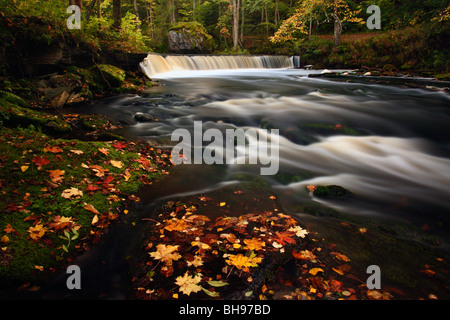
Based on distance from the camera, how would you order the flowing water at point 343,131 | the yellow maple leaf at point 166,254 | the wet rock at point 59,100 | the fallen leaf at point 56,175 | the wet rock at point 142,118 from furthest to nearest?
the wet rock at point 59,100, the wet rock at point 142,118, the flowing water at point 343,131, the fallen leaf at point 56,175, the yellow maple leaf at point 166,254

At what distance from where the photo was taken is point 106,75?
358 inches

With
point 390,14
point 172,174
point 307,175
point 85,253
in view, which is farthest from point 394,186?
point 390,14

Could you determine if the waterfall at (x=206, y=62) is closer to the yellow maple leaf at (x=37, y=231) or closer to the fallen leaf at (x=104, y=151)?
the fallen leaf at (x=104, y=151)

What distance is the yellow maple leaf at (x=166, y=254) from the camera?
2117mm

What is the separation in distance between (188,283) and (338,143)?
4808mm

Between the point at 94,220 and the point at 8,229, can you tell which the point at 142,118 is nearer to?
the point at 94,220

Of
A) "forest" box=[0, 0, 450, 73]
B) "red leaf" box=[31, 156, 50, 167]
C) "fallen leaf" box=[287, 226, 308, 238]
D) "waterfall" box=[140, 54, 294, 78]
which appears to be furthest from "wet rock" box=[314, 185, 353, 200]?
"waterfall" box=[140, 54, 294, 78]

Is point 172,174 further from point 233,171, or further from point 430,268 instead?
point 430,268

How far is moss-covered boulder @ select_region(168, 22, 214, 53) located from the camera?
25.7 m

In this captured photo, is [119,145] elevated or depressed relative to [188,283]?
elevated

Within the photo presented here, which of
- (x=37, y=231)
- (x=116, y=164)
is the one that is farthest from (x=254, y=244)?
(x=116, y=164)

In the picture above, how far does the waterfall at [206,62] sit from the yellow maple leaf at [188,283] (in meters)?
14.1

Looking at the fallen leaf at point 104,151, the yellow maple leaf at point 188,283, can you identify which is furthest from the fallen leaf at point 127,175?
the yellow maple leaf at point 188,283

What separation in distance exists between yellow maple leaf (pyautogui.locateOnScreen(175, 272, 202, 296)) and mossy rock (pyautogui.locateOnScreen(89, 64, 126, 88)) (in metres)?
9.06
